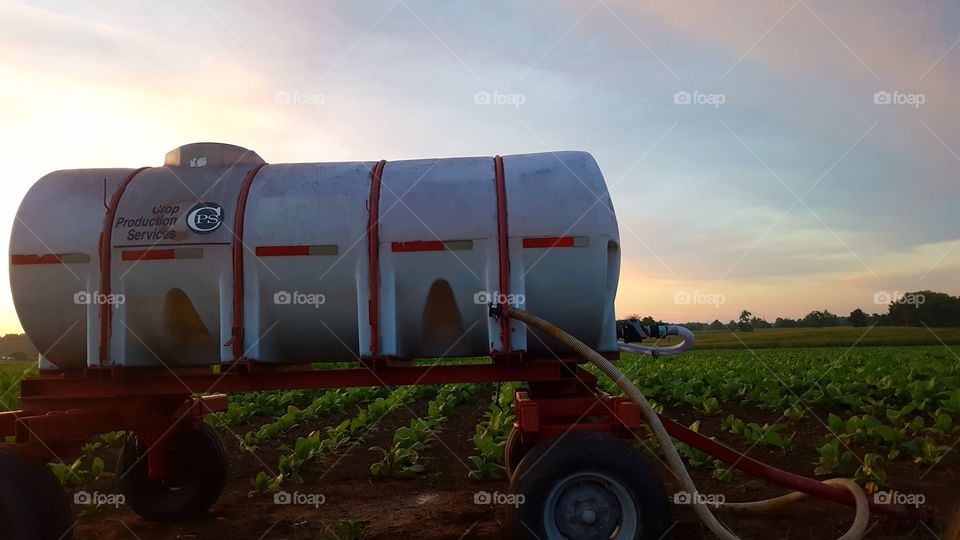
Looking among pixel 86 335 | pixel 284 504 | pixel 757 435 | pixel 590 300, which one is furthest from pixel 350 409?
pixel 590 300

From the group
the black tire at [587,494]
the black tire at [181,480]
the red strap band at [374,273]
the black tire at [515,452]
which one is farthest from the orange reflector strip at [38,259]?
the black tire at [515,452]

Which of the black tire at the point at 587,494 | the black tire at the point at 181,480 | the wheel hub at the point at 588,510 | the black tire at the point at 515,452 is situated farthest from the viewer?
the black tire at the point at 181,480

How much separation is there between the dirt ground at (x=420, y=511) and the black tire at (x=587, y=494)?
0.34 m

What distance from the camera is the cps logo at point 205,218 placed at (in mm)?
5871

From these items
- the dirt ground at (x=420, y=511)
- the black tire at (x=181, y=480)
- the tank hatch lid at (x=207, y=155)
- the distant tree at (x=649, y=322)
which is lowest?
the dirt ground at (x=420, y=511)

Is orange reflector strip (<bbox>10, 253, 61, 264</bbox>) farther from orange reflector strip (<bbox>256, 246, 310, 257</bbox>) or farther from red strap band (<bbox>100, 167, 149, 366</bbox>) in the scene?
orange reflector strip (<bbox>256, 246, 310, 257</bbox>)

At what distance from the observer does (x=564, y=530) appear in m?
5.08

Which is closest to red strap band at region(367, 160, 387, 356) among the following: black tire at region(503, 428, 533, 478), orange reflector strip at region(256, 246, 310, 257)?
orange reflector strip at region(256, 246, 310, 257)

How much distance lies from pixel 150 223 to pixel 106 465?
5829 millimetres

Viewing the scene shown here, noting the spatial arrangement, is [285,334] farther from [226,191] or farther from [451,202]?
[451,202]

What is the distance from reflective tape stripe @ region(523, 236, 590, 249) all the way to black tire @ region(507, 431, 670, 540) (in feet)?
4.88

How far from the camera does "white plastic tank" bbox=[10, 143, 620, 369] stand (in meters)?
5.70

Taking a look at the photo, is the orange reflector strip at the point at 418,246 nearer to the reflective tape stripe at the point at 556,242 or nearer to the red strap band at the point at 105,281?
the reflective tape stripe at the point at 556,242

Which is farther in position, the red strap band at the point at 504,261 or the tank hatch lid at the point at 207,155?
the tank hatch lid at the point at 207,155
